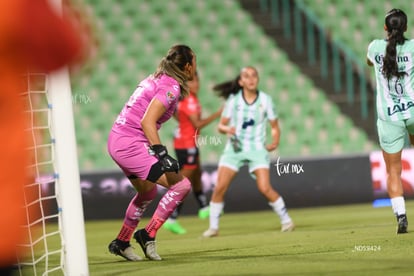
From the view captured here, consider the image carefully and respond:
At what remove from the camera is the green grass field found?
22.3ft

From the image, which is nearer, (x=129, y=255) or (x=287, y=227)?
(x=129, y=255)

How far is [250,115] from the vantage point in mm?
10688

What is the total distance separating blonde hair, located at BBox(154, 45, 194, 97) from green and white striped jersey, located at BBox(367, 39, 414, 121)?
166 centimetres

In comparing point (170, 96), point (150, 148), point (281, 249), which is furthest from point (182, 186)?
point (281, 249)

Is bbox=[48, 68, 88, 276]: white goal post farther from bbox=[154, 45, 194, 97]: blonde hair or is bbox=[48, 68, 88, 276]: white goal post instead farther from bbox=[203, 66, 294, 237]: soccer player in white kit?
bbox=[203, 66, 294, 237]: soccer player in white kit

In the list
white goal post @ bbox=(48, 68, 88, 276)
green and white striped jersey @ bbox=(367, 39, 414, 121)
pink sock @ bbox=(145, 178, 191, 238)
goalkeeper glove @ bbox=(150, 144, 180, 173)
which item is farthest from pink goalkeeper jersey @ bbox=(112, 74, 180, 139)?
green and white striped jersey @ bbox=(367, 39, 414, 121)

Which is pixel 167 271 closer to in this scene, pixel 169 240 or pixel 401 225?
pixel 401 225

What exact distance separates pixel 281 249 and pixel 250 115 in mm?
2635

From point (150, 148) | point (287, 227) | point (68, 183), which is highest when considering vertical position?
point (150, 148)

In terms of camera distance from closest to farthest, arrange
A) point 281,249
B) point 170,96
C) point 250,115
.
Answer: point 170,96
point 281,249
point 250,115

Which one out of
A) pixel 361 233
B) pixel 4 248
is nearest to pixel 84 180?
pixel 361 233

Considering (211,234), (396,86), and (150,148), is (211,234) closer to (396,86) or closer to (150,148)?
(396,86)

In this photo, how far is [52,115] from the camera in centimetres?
632

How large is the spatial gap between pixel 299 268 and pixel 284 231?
3611 mm
